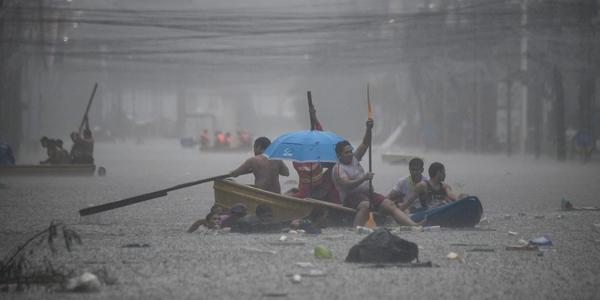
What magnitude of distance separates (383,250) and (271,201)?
370cm

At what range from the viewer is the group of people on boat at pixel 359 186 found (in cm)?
1405

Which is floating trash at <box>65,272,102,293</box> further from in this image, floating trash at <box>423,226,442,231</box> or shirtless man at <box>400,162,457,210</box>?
shirtless man at <box>400,162,457,210</box>

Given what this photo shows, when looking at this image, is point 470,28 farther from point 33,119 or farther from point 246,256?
point 246,256

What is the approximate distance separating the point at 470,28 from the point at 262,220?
131 ft

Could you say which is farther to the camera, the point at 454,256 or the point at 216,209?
the point at 216,209

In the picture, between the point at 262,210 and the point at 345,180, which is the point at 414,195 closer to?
the point at 345,180

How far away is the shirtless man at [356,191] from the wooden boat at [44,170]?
16.1 m

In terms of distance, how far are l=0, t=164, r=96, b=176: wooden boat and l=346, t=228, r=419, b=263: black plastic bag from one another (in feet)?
64.0

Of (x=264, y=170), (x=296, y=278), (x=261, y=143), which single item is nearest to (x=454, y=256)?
(x=296, y=278)

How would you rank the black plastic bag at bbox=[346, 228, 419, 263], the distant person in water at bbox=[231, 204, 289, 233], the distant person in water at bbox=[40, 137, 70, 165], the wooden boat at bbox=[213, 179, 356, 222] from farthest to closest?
the distant person in water at bbox=[40, 137, 70, 165] → the wooden boat at bbox=[213, 179, 356, 222] → the distant person in water at bbox=[231, 204, 289, 233] → the black plastic bag at bbox=[346, 228, 419, 263]

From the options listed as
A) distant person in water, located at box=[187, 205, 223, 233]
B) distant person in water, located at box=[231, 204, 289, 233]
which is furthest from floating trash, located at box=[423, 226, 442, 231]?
distant person in water, located at box=[187, 205, 223, 233]

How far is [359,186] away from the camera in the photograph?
14.3 meters

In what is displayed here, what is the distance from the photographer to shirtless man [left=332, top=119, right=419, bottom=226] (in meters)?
14.0

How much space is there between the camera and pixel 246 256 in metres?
11.1
